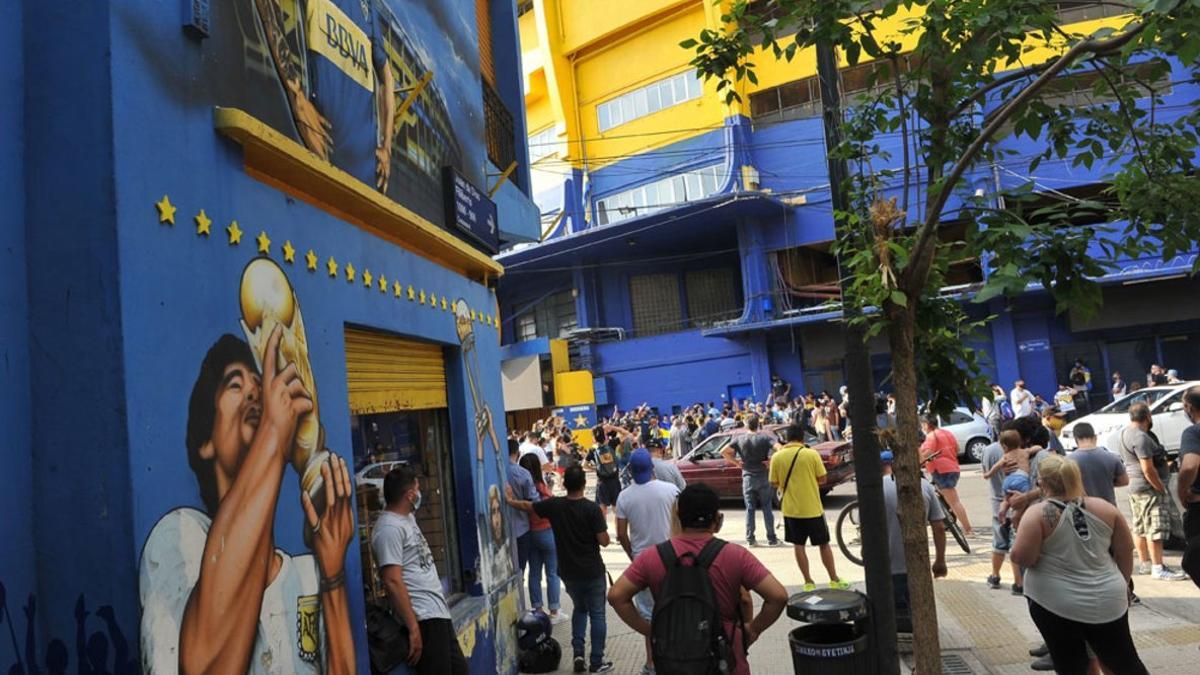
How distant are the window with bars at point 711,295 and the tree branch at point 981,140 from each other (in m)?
28.4

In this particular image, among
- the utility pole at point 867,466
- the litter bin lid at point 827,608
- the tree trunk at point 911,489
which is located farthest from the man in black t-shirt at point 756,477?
the tree trunk at point 911,489

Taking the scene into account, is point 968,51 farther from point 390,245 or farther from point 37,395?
point 37,395

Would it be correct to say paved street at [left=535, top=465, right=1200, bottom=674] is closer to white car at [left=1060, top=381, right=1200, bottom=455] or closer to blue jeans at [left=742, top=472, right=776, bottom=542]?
blue jeans at [left=742, top=472, right=776, bottom=542]

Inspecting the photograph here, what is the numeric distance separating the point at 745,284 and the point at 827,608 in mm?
25748

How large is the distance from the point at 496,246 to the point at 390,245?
2.87 metres

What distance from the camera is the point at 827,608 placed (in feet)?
15.3

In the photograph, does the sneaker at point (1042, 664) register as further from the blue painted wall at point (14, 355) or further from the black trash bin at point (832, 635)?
the blue painted wall at point (14, 355)

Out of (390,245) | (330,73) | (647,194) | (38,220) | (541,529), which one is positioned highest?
(647,194)

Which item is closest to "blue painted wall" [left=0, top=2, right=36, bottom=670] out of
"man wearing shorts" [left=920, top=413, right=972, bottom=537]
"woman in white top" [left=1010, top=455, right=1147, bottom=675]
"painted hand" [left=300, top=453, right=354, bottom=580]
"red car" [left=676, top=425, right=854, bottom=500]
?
"painted hand" [left=300, top=453, right=354, bottom=580]

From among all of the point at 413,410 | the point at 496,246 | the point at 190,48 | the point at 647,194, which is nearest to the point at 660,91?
the point at 647,194

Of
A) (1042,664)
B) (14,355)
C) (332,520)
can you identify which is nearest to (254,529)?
(332,520)

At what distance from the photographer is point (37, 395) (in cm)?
306

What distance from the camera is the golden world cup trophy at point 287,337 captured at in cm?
392

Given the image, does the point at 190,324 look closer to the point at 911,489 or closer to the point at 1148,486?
the point at 911,489
